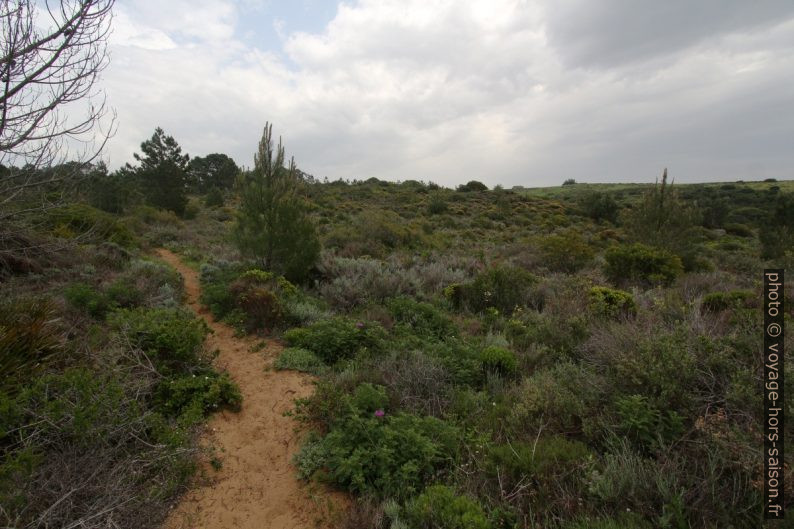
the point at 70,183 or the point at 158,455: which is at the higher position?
the point at 70,183

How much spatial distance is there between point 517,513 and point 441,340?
3660mm

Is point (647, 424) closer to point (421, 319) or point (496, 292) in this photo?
point (421, 319)

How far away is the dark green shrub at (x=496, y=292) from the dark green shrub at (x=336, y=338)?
3027 millimetres

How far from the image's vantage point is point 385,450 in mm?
3248

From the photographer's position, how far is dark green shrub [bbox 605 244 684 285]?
1045 cm

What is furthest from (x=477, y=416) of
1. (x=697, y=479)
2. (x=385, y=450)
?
(x=697, y=479)

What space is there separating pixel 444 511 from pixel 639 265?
10.6 m

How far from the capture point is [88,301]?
6543 millimetres

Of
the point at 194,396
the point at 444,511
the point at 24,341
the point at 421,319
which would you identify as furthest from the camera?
the point at 421,319

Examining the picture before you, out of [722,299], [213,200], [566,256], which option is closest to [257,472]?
[722,299]

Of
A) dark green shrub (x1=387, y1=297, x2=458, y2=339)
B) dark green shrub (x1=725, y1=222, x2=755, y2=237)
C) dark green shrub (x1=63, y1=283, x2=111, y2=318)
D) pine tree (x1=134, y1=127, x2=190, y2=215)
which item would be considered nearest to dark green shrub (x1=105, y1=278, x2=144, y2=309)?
dark green shrub (x1=63, y1=283, x2=111, y2=318)

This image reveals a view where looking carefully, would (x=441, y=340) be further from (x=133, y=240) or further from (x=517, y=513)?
(x=133, y=240)

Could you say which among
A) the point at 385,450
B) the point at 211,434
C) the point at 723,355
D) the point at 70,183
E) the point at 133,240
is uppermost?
the point at 70,183

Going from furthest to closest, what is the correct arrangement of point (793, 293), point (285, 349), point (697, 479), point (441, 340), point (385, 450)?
point (793, 293) < point (441, 340) < point (285, 349) < point (385, 450) < point (697, 479)
